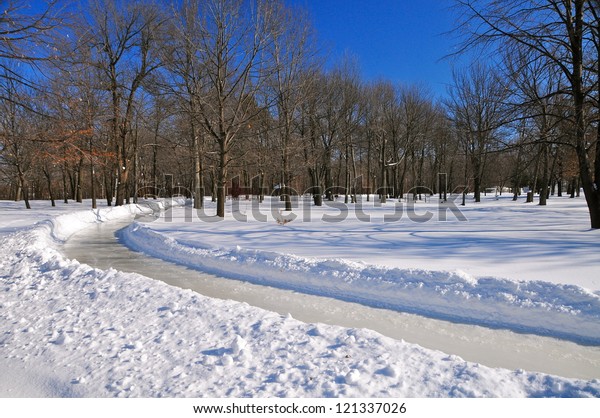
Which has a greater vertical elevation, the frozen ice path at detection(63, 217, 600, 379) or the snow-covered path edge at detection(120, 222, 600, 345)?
the snow-covered path edge at detection(120, 222, 600, 345)

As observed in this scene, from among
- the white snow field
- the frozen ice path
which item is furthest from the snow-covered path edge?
the frozen ice path

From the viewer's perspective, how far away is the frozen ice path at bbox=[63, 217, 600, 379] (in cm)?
364

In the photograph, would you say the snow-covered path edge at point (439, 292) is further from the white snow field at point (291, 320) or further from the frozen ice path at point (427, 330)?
the frozen ice path at point (427, 330)

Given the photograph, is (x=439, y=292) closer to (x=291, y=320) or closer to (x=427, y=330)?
(x=427, y=330)

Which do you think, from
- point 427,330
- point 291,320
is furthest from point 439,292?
point 291,320

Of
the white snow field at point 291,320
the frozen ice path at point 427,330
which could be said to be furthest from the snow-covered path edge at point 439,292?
the frozen ice path at point 427,330

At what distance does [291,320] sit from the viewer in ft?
14.1

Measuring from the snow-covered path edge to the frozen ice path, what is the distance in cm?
29

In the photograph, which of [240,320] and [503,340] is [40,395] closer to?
[240,320]

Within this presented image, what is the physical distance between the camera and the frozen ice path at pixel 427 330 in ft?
11.9

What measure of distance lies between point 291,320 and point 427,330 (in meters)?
1.88

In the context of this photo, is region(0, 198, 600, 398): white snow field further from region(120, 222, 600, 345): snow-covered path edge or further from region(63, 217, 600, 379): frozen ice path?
region(63, 217, 600, 379): frozen ice path

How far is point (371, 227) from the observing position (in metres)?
12.8
